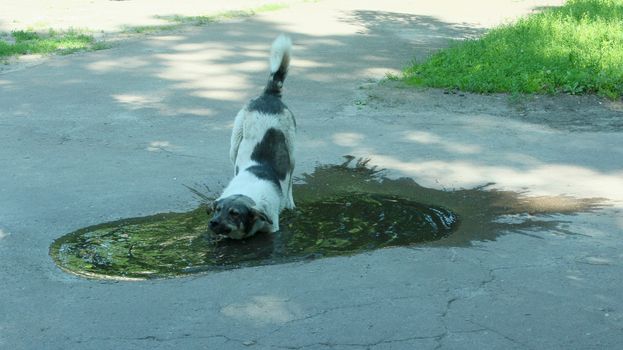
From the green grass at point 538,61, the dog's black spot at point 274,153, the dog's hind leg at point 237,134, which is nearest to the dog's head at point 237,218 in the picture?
the dog's black spot at point 274,153

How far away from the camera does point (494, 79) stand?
11.6 metres

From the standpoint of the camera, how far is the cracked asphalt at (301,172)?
16.7ft

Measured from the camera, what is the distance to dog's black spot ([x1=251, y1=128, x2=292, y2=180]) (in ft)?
24.4

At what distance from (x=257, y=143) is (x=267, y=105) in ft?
1.28

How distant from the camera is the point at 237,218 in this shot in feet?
21.3

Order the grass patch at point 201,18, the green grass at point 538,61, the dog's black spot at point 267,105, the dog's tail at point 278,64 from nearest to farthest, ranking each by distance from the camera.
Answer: the dog's black spot at point 267,105 → the dog's tail at point 278,64 → the green grass at point 538,61 → the grass patch at point 201,18

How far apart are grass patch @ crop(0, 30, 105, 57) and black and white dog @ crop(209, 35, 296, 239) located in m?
7.31

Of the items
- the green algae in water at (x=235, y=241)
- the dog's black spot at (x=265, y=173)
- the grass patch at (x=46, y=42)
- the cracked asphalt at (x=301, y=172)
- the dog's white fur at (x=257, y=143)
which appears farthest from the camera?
the grass patch at (x=46, y=42)

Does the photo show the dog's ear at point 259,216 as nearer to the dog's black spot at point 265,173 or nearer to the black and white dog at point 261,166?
the black and white dog at point 261,166

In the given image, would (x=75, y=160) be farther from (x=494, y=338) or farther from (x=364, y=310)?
(x=494, y=338)

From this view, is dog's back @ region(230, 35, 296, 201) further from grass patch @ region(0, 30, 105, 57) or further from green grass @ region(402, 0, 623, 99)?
Result: grass patch @ region(0, 30, 105, 57)

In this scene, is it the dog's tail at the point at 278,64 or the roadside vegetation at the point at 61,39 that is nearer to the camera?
the dog's tail at the point at 278,64

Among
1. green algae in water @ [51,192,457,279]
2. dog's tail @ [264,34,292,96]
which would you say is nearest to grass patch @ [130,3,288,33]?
dog's tail @ [264,34,292,96]

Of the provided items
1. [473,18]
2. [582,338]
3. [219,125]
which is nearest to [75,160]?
[219,125]
